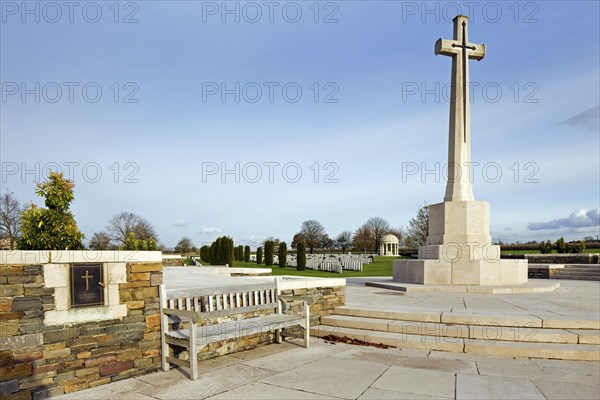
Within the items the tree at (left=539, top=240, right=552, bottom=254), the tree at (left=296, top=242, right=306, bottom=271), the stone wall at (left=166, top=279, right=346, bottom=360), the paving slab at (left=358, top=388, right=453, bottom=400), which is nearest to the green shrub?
the tree at (left=539, top=240, right=552, bottom=254)

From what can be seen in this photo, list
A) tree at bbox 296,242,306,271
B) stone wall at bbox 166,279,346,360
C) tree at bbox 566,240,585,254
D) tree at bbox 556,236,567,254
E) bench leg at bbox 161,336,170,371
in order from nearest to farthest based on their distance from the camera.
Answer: bench leg at bbox 161,336,170,371, stone wall at bbox 166,279,346,360, tree at bbox 296,242,306,271, tree at bbox 556,236,567,254, tree at bbox 566,240,585,254

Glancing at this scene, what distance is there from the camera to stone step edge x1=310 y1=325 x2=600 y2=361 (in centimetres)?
567

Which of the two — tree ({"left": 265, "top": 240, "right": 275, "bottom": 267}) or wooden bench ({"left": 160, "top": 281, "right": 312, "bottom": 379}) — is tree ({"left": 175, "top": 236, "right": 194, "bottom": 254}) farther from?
wooden bench ({"left": 160, "top": 281, "right": 312, "bottom": 379})

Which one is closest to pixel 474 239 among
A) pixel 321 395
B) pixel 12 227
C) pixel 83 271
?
pixel 321 395

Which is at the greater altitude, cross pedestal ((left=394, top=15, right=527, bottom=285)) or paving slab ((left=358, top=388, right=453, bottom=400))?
cross pedestal ((left=394, top=15, right=527, bottom=285))

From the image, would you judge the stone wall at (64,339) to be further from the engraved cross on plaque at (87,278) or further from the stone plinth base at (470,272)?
the stone plinth base at (470,272)

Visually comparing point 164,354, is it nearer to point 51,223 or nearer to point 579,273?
point 51,223

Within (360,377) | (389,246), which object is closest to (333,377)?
(360,377)

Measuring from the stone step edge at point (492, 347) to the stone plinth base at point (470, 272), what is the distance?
5.44 metres

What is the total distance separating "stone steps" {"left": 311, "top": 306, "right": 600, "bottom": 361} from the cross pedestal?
4.57m

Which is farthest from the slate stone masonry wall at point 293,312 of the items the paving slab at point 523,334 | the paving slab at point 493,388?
the paving slab at point 493,388

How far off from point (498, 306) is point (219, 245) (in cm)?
2025

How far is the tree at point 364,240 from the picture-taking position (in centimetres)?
7681

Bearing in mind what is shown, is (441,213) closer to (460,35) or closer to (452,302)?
(452,302)
